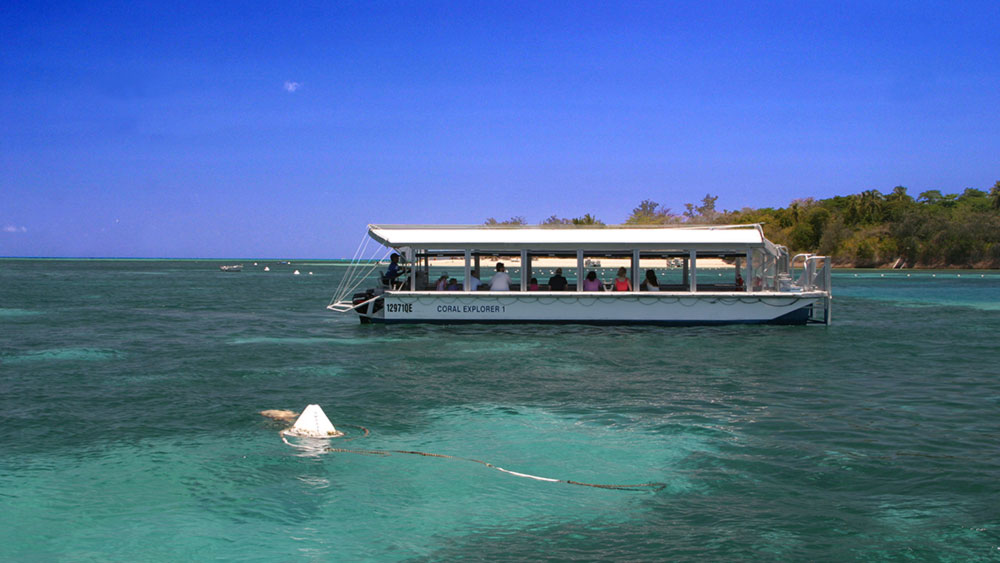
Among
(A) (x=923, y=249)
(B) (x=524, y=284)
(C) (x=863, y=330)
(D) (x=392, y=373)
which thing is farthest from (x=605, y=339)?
(A) (x=923, y=249)

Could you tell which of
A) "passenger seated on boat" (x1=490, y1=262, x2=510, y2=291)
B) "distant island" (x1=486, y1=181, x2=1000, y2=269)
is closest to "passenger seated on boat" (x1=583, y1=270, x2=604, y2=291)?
"passenger seated on boat" (x1=490, y1=262, x2=510, y2=291)

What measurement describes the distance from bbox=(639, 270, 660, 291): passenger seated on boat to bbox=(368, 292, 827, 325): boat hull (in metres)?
1.24

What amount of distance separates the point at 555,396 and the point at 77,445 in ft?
24.5

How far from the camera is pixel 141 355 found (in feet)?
66.9

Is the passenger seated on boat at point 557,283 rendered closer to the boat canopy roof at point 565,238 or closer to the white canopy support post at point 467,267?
the boat canopy roof at point 565,238

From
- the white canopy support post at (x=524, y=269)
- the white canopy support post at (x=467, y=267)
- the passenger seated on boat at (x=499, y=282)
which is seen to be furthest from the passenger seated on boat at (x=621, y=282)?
the white canopy support post at (x=467, y=267)

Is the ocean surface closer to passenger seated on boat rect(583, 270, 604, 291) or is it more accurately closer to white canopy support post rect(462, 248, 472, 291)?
white canopy support post rect(462, 248, 472, 291)

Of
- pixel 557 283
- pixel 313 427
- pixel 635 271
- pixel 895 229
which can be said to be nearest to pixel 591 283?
pixel 557 283

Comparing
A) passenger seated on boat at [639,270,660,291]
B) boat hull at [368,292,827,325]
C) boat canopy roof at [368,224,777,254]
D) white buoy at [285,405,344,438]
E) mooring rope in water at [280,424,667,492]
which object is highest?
boat canopy roof at [368,224,777,254]

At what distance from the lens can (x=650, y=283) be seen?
25.3 m

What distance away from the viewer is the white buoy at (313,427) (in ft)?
35.8

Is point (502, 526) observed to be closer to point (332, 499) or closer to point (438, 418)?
point (332, 499)

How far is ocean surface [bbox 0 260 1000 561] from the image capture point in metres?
7.29

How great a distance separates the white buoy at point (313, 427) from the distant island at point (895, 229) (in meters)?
101
